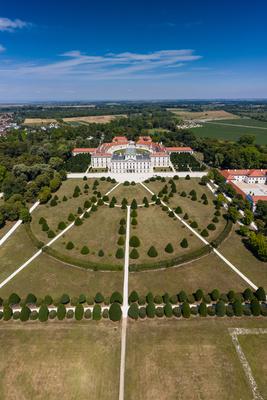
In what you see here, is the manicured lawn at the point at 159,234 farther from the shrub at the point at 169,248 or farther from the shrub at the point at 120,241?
the shrub at the point at 120,241

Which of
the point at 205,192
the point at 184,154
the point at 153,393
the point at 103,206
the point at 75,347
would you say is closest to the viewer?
the point at 153,393

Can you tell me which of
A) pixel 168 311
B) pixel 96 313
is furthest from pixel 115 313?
pixel 168 311

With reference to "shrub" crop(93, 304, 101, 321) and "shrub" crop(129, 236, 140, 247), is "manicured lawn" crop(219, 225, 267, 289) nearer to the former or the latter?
"shrub" crop(129, 236, 140, 247)

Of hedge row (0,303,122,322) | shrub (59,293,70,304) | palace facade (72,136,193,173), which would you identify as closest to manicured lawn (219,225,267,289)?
hedge row (0,303,122,322)

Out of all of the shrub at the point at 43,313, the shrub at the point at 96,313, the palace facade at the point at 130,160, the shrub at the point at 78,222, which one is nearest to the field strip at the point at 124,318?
the shrub at the point at 96,313

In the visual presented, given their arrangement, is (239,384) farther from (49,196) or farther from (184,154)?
(184,154)

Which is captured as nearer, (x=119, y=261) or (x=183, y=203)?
(x=119, y=261)

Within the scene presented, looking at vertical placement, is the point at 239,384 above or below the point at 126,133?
below

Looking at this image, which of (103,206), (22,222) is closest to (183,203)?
(103,206)
